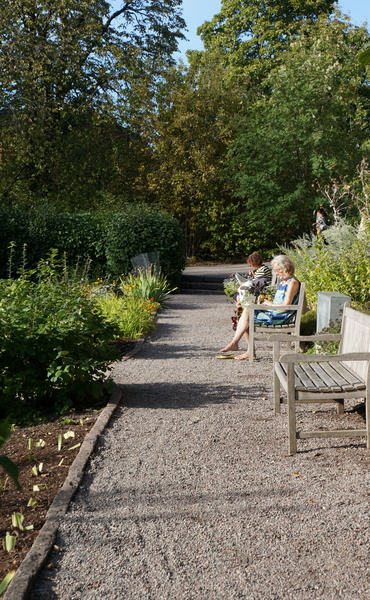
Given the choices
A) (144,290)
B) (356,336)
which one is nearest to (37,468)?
(356,336)

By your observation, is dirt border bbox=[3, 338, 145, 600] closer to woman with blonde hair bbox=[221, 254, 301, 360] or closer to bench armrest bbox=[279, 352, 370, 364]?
bench armrest bbox=[279, 352, 370, 364]

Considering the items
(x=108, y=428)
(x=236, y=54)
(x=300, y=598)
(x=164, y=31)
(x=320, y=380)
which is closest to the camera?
(x=300, y=598)

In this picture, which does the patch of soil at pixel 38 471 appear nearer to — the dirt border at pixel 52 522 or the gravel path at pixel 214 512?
the dirt border at pixel 52 522

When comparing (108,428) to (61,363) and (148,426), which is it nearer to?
(148,426)

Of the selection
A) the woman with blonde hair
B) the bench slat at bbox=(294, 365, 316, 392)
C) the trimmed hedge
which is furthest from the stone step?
the bench slat at bbox=(294, 365, 316, 392)

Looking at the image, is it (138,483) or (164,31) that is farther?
(164,31)

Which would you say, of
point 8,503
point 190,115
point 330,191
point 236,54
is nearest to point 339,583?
point 8,503

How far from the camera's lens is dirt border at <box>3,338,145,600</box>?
8.70 feet

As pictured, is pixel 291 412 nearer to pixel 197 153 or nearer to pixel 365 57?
pixel 365 57

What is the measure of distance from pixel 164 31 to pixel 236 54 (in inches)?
162

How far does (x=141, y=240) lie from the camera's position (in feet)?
53.3

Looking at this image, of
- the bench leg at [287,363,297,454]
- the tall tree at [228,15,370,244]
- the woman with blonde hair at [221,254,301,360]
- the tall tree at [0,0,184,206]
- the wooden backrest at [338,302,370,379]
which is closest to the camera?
the bench leg at [287,363,297,454]

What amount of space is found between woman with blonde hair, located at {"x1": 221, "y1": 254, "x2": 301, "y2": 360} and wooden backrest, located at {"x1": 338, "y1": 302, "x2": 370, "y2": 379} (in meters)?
2.01

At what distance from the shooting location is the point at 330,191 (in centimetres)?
2266
